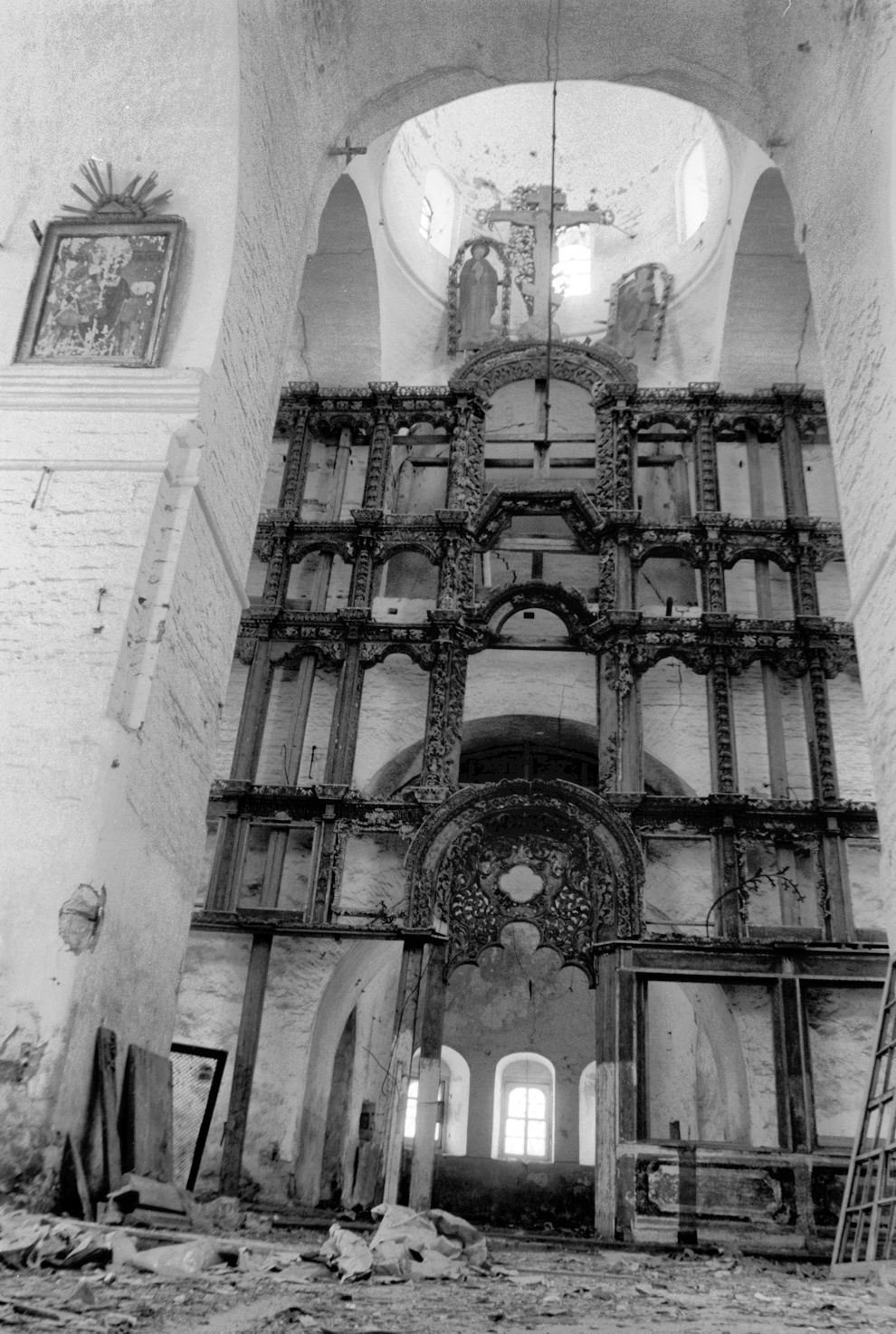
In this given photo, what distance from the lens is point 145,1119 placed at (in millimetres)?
5453

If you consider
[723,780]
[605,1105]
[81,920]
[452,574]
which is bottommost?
[605,1105]

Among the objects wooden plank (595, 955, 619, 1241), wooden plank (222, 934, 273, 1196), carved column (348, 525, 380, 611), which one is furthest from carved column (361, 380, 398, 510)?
wooden plank (595, 955, 619, 1241)

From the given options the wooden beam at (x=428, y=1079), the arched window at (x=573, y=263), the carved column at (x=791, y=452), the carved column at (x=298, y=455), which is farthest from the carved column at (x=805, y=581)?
the arched window at (x=573, y=263)

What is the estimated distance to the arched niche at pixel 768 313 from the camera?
1241 cm

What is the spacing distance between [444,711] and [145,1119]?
206 inches

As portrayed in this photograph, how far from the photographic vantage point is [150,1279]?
143 inches

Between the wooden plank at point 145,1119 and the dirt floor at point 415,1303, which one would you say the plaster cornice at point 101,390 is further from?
the dirt floor at point 415,1303

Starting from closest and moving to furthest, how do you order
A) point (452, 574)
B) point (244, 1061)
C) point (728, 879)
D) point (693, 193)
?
point (244, 1061) → point (728, 879) → point (452, 574) → point (693, 193)

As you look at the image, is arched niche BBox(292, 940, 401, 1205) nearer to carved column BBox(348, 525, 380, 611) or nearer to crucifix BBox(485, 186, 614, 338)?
carved column BBox(348, 525, 380, 611)

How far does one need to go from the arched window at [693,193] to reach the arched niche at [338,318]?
14.8 feet

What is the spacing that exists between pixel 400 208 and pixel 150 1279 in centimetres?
Answer: 1343

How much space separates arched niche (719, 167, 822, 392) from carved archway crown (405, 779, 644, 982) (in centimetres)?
607

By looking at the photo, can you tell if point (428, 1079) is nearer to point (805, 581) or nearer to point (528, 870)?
point (528, 870)

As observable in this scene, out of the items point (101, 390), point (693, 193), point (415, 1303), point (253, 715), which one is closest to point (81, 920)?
point (415, 1303)
